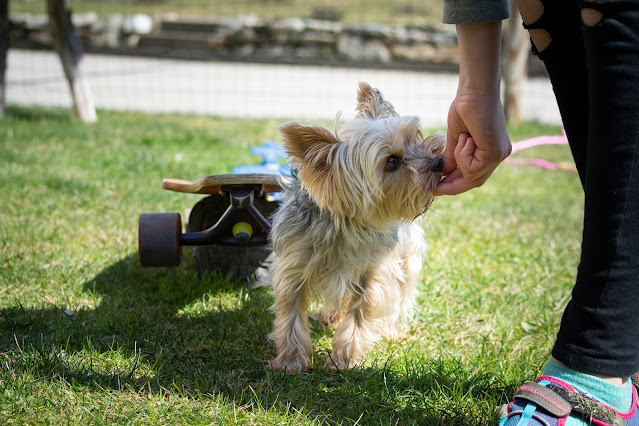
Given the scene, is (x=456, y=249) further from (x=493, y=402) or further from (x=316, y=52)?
(x=316, y=52)

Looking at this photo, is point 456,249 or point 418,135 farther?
point 456,249

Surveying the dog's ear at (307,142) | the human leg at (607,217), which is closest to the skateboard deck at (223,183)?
the dog's ear at (307,142)

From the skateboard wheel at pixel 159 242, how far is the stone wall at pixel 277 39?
12971 millimetres

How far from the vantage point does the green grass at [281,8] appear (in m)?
18.2

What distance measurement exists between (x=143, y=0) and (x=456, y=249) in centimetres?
2039

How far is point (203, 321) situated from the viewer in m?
2.80

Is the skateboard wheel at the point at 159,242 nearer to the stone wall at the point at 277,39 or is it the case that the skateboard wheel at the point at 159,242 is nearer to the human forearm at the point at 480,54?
the human forearm at the point at 480,54

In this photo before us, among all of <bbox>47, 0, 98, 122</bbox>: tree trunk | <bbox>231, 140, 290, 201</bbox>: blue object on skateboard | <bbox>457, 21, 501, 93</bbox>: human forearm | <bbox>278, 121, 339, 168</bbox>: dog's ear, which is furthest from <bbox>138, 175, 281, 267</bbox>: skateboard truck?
<bbox>47, 0, 98, 122</bbox>: tree trunk

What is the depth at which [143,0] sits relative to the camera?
21328mm

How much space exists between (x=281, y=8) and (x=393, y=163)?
1986cm

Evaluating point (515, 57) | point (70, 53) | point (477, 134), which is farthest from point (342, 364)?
point (515, 57)

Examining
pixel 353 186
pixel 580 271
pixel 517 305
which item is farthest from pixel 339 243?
pixel 517 305

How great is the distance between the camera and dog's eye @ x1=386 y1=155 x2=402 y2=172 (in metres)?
2.38

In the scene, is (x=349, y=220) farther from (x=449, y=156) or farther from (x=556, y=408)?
(x=556, y=408)
